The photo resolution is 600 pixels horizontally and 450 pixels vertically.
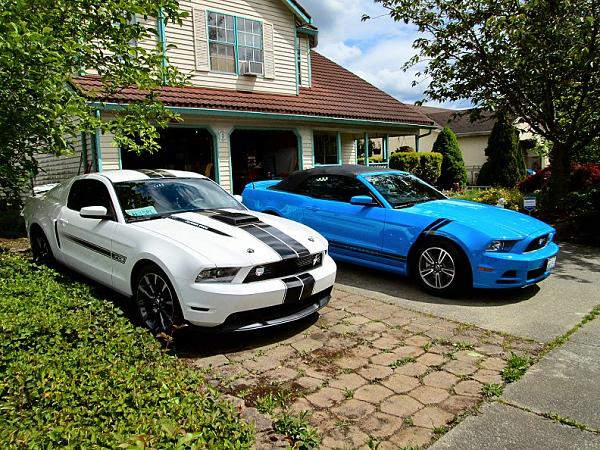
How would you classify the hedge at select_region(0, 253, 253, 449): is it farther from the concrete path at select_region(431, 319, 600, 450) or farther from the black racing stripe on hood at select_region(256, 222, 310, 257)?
the black racing stripe on hood at select_region(256, 222, 310, 257)

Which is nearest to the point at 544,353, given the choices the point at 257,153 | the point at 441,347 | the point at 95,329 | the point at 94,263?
the point at 441,347

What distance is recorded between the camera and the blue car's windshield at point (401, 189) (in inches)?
243

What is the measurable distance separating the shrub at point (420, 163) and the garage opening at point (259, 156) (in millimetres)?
5568

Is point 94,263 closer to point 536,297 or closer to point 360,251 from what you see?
point 360,251

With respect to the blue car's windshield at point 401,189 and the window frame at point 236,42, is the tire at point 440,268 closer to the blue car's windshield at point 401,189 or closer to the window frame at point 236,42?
the blue car's windshield at point 401,189

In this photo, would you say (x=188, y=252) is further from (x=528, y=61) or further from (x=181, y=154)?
(x=181, y=154)

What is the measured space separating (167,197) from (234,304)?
6.35 feet

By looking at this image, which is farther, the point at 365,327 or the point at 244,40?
the point at 244,40

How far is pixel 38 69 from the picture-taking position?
4.84 metres

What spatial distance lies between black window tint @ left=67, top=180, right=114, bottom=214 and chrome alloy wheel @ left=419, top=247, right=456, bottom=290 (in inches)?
143

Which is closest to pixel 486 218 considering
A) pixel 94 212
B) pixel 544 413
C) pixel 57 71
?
pixel 544 413

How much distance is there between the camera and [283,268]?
4086 millimetres

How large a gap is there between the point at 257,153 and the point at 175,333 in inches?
495

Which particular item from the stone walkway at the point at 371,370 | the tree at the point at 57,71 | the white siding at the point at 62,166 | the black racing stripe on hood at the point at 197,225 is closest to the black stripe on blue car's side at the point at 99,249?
the black racing stripe on hood at the point at 197,225
